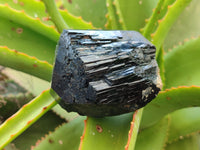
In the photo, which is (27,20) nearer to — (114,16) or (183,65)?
(114,16)

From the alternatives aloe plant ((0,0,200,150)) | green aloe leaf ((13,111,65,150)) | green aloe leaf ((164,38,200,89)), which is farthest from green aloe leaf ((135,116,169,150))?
green aloe leaf ((13,111,65,150))

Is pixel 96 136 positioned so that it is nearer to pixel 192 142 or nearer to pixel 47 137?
pixel 47 137

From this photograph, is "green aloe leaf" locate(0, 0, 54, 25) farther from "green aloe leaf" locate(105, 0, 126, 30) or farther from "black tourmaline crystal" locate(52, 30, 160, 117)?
"black tourmaline crystal" locate(52, 30, 160, 117)

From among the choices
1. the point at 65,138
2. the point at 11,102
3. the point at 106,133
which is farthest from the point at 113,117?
the point at 11,102

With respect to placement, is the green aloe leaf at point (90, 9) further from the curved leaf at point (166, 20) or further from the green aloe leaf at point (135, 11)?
the curved leaf at point (166, 20)

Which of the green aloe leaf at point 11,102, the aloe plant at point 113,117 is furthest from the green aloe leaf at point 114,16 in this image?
the green aloe leaf at point 11,102

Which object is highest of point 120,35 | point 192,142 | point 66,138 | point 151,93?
point 120,35

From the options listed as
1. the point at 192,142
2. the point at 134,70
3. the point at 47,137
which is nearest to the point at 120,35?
the point at 134,70
